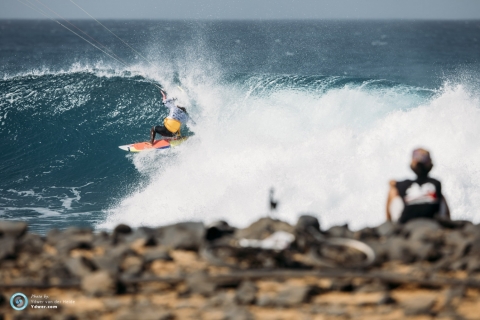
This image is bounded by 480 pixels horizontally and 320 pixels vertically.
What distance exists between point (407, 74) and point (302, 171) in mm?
34829

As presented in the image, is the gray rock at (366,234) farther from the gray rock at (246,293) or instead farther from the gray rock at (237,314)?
the gray rock at (237,314)

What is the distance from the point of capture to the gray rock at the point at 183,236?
4.86 meters

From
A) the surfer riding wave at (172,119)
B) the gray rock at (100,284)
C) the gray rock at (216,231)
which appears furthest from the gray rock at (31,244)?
the surfer riding wave at (172,119)

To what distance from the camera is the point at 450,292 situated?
4012 mm

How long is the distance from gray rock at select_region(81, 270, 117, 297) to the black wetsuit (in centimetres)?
269

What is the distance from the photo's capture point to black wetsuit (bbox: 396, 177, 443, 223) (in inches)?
197

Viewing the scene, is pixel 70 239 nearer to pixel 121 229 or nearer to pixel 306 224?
pixel 121 229

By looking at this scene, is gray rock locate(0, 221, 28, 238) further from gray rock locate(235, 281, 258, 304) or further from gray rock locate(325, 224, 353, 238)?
gray rock locate(325, 224, 353, 238)

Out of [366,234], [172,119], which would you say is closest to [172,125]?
[172,119]

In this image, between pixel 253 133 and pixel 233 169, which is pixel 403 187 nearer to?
pixel 233 169

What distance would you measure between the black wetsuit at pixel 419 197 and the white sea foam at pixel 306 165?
5.78 meters

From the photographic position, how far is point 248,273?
432 centimetres

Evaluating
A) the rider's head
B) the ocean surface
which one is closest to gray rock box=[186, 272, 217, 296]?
the rider's head

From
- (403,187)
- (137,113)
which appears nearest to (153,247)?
(403,187)
